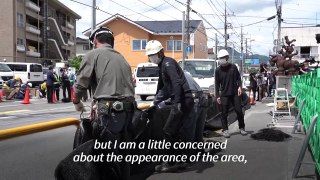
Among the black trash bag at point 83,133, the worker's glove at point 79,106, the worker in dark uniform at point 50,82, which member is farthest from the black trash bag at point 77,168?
the worker in dark uniform at point 50,82

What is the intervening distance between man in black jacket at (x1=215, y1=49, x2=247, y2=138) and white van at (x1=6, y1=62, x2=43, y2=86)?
2726 centimetres

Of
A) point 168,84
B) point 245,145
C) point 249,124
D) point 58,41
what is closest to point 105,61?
point 168,84

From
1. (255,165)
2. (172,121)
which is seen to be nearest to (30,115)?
(172,121)

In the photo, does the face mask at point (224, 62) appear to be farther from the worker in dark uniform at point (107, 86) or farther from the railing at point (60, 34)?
the railing at point (60, 34)

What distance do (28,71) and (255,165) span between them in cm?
3039

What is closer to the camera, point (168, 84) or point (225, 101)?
point (168, 84)

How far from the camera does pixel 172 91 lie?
19.7 ft

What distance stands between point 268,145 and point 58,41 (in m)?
60.9

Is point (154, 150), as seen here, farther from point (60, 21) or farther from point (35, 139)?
point (60, 21)

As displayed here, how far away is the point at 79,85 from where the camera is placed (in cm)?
438

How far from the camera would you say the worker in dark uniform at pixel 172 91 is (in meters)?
5.83

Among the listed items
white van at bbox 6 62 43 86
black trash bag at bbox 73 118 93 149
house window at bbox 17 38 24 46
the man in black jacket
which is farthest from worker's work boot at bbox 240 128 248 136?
house window at bbox 17 38 24 46

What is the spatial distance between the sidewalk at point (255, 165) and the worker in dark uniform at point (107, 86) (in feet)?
5.47

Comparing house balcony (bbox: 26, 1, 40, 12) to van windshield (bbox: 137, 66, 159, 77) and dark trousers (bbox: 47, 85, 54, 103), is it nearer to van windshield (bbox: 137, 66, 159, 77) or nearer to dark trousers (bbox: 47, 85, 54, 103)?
van windshield (bbox: 137, 66, 159, 77)
